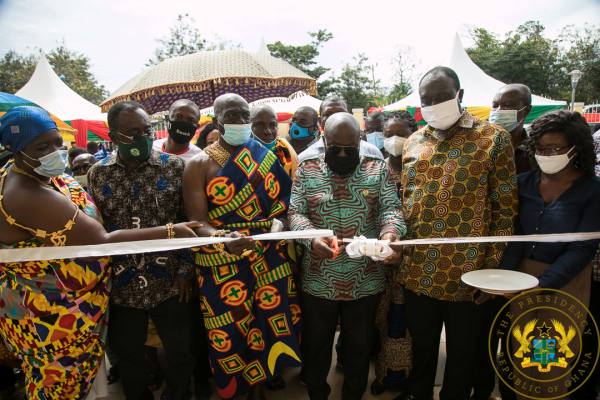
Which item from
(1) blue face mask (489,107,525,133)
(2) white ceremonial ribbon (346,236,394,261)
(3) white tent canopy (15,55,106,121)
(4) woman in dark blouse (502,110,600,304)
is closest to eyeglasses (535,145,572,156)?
(4) woman in dark blouse (502,110,600,304)

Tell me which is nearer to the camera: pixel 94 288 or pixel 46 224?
pixel 46 224

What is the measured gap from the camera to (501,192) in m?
2.32

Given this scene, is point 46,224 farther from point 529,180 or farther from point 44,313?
point 529,180

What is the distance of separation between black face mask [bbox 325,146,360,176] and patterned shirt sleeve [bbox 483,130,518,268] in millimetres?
828

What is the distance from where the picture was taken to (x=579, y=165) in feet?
7.45

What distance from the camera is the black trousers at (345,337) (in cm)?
253

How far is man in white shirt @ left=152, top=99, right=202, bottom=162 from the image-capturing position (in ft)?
10.7

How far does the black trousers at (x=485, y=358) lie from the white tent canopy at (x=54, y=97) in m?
13.6

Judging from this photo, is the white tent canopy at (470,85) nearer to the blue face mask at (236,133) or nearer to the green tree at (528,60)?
the blue face mask at (236,133)

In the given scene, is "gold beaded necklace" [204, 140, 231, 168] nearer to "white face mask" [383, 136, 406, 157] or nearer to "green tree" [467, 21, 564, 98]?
"white face mask" [383, 136, 406, 157]

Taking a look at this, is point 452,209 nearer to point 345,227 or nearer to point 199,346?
point 345,227

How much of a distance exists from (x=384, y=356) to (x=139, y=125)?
8.24ft

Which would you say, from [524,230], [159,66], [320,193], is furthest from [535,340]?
[159,66]

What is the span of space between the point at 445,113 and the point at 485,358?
5.72ft
